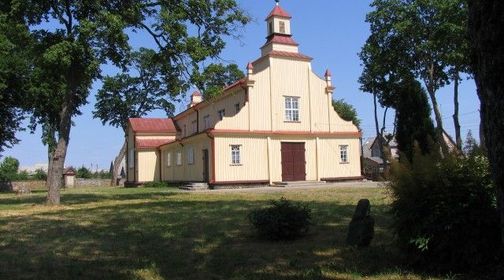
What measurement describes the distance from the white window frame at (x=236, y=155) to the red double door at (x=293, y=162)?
3.16 m

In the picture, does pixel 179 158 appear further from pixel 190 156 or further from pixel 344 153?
pixel 344 153

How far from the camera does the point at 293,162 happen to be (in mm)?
34531

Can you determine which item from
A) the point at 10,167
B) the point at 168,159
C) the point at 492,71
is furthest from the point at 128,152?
the point at 492,71

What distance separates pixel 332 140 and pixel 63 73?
2063 centimetres

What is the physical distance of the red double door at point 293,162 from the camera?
34.3 metres

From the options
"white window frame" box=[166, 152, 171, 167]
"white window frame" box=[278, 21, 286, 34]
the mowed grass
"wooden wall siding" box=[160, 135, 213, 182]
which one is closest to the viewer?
the mowed grass

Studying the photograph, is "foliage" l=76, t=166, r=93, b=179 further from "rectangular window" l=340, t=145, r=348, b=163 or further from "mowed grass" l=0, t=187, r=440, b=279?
"mowed grass" l=0, t=187, r=440, b=279

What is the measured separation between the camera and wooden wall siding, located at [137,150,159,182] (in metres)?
46.9

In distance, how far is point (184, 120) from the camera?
48.4 metres

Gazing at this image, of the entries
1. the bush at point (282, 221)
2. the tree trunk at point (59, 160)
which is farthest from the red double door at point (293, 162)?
the bush at point (282, 221)

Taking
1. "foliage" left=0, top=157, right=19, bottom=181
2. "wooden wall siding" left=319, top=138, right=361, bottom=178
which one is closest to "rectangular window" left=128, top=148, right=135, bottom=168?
"foliage" left=0, top=157, right=19, bottom=181

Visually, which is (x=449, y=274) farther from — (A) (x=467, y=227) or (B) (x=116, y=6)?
(B) (x=116, y=6)

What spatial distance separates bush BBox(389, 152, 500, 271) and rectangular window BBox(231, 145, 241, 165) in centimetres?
2660

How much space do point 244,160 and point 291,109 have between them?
4952 mm
